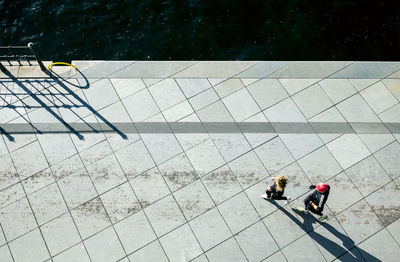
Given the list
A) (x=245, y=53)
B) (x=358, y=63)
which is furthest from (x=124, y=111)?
(x=358, y=63)

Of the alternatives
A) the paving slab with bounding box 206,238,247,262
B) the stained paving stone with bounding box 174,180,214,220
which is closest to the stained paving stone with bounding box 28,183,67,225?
the stained paving stone with bounding box 174,180,214,220

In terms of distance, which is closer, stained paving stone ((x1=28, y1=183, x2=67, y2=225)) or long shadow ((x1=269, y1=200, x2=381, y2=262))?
long shadow ((x1=269, y1=200, x2=381, y2=262))

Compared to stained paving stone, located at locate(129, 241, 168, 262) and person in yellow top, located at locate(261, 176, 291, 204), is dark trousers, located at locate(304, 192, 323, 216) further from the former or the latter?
stained paving stone, located at locate(129, 241, 168, 262)

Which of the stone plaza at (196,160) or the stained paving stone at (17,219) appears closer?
the stone plaza at (196,160)

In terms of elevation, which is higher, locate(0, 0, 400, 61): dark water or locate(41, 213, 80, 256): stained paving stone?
locate(0, 0, 400, 61): dark water

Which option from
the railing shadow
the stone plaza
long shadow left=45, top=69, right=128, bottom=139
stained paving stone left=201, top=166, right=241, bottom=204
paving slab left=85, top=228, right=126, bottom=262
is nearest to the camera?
paving slab left=85, top=228, right=126, bottom=262

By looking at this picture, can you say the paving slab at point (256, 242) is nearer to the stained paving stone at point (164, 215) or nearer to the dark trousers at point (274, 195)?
the dark trousers at point (274, 195)

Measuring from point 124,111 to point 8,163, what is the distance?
3.95m

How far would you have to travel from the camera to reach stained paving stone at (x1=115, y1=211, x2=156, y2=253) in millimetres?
10250

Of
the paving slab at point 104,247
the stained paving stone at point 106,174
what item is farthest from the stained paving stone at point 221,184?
the paving slab at point 104,247

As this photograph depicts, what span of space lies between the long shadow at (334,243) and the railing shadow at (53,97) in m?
6.08

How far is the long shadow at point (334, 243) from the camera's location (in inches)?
388

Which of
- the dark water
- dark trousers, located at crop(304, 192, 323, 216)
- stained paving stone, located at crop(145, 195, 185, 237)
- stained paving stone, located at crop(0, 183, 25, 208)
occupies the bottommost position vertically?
stained paving stone, located at crop(0, 183, 25, 208)

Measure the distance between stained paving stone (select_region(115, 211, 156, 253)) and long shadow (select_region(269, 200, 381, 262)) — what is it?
3969 mm
